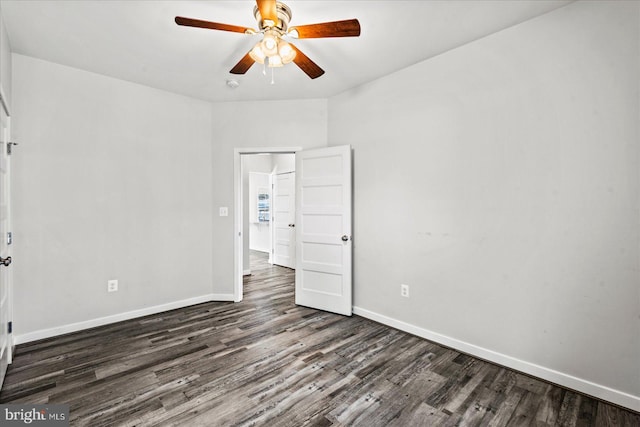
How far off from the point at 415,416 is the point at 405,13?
9.02 ft

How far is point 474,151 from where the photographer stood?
2.65 m

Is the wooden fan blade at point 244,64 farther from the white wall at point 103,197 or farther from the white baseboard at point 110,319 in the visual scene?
the white baseboard at point 110,319

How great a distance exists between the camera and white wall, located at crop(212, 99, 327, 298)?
404 cm

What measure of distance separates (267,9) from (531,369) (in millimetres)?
3086

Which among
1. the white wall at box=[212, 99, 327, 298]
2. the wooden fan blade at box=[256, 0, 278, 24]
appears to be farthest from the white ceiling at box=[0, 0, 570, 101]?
the white wall at box=[212, 99, 327, 298]

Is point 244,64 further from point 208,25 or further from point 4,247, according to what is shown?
point 4,247

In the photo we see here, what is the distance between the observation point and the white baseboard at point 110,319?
9.47 feet

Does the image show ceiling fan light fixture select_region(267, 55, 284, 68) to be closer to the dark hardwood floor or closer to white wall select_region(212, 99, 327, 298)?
white wall select_region(212, 99, 327, 298)

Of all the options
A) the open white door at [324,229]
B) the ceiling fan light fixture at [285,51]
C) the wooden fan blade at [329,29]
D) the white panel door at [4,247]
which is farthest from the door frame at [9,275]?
the open white door at [324,229]

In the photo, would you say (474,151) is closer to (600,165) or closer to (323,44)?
(600,165)

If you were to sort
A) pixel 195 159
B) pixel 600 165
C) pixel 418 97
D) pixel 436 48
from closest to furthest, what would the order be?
pixel 600 165 < pixel 436 48 < pixel 418 97 < pixel 195 159

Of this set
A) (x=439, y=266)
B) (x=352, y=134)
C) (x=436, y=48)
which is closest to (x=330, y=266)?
(x=439, y=266)

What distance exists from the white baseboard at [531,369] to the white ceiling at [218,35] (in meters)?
2.64

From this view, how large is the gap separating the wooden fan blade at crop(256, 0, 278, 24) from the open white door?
6.14 feet
